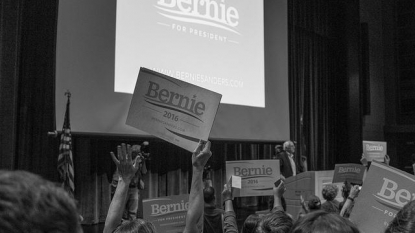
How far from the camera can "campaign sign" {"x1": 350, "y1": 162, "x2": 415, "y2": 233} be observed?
183 cm

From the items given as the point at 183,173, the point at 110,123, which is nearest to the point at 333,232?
the point at 110,123

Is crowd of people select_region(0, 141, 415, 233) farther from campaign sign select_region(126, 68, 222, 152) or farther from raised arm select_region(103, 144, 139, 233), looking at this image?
campaign sign select_region(126, 68, 222, 152)

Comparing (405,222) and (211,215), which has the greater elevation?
(405,222)

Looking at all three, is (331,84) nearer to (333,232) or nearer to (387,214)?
(387,214)

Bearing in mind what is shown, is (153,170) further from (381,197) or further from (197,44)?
(381,197)

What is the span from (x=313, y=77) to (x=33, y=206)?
8395 mm

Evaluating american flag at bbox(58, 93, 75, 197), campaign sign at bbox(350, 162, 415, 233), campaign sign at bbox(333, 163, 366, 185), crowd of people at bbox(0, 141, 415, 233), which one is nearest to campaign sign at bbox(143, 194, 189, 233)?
crowd of people at bbox(0, 141, 415, 233)

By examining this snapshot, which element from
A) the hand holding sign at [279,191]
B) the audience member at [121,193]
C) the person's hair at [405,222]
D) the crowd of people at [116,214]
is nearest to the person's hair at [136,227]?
the crowd of people at [116,214]

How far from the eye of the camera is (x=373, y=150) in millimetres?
7547

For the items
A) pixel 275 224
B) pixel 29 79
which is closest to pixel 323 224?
pixel 275 224

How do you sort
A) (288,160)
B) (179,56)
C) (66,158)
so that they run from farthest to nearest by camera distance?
(288,160)
(179,56)
(66,158)

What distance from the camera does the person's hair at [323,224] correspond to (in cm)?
81

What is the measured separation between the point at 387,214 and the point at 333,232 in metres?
1.16

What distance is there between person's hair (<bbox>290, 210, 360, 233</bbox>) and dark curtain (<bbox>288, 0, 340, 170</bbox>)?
22.7 feet
